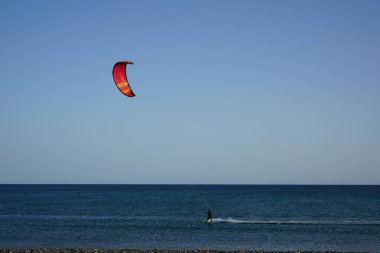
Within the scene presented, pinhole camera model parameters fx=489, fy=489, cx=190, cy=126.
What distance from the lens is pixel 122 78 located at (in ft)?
57.2

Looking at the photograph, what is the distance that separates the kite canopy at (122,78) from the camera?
16703 mm

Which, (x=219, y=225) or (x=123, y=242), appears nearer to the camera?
(x=123, y=242)

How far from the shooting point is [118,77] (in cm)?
1730

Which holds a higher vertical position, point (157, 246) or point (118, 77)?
point (118, 77)

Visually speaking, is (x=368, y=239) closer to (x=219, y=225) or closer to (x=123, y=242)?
(x=219, y=225)

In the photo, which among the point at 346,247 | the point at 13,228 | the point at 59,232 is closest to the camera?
the point at 346,247

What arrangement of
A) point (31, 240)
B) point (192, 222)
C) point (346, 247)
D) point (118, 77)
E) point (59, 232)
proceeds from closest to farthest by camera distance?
1. point (118, 77)
2. point (346, 247)
3. point (31, 240)
4. point (59, 232)
5. point (192, 222)

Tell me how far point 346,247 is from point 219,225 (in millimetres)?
13031

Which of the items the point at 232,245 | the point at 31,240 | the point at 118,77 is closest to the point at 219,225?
the point at 232,245

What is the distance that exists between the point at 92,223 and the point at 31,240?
34.0 ft

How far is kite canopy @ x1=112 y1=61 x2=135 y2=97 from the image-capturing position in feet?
54.8

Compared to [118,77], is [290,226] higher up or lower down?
lower down

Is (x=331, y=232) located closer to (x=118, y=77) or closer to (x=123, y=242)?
(x=123, y=242)

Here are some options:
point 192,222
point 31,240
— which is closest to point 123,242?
point 31,240
